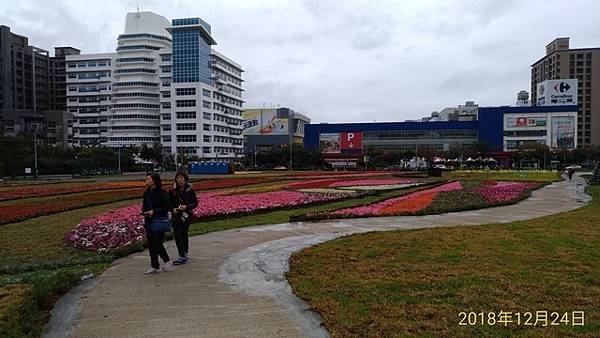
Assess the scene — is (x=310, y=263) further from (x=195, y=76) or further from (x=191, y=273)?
(x=195, y=76)

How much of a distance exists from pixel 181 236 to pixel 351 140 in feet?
361

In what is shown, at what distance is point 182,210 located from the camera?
26.5 feet

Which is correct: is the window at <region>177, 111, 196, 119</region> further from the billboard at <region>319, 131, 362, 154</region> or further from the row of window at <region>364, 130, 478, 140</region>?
the row of window at <region>364, 130, 478, 140</region>

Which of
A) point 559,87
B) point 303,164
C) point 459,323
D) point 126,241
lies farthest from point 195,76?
point 459,323

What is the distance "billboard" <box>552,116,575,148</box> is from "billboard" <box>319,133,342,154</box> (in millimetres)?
49067

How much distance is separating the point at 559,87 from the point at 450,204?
116 m

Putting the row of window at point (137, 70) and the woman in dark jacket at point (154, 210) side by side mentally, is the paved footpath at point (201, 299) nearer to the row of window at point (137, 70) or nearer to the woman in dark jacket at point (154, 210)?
the woman in dark jacket at point (154, 210)

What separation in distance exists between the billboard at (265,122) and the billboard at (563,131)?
71.9 metres

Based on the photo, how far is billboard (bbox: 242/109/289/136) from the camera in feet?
475

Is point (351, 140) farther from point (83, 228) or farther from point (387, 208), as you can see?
point (83, 228)

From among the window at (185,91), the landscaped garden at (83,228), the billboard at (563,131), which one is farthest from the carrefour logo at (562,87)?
the landscaped garden at (83,228)

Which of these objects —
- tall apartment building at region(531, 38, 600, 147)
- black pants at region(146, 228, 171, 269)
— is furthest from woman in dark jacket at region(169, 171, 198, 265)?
tall apartment building at region(531, 38, 600, 147)

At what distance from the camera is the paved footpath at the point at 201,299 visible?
495 centimetres

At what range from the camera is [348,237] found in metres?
10.5
